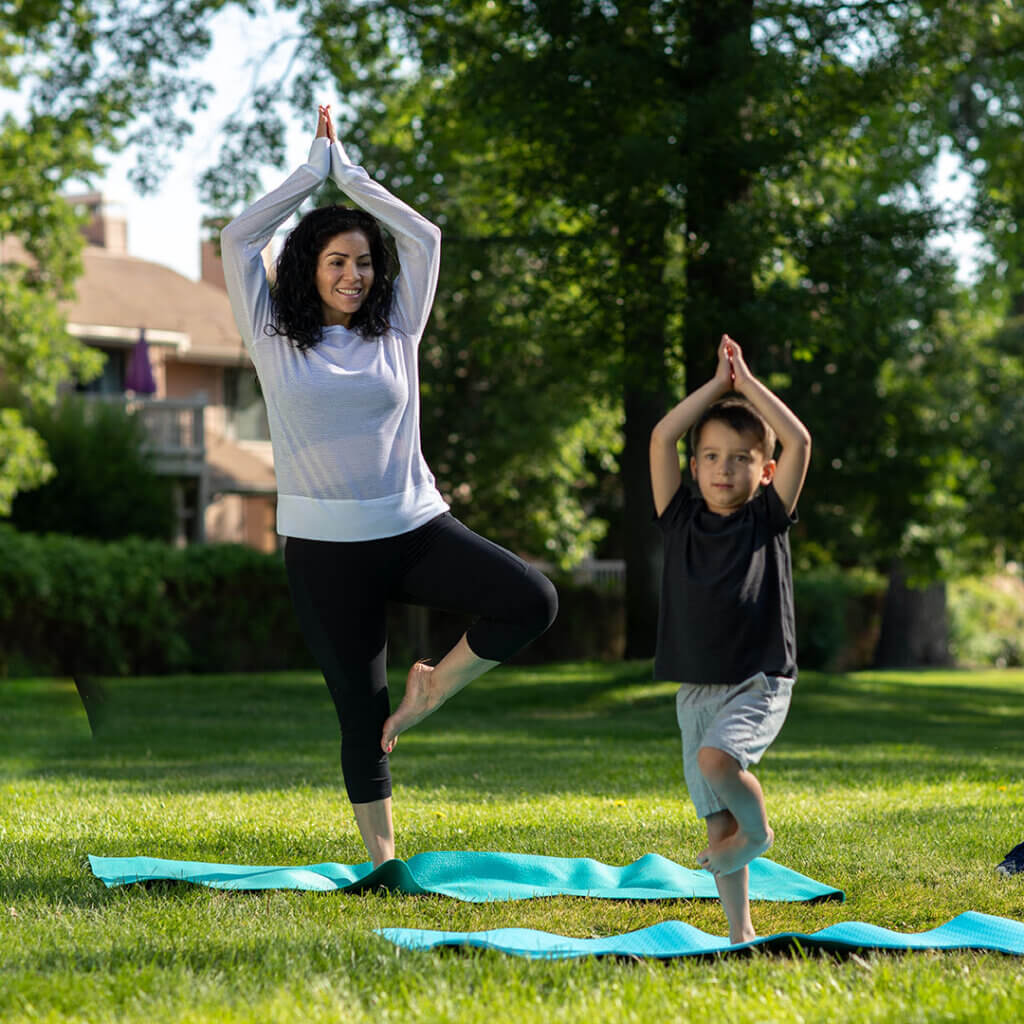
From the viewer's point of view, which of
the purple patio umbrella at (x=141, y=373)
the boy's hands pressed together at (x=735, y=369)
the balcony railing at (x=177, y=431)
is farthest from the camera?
the purple patio umbrella at (x=141, y=373)

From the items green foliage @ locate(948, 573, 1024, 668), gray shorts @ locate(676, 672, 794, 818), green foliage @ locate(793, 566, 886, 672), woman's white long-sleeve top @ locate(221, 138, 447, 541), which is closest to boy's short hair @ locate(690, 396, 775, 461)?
gray shorts @ locate(676, 672, 794, 818)

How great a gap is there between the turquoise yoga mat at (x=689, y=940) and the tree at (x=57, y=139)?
1595 cm

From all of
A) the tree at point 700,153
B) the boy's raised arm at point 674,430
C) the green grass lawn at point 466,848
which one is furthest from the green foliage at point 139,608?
the boy's raised arm at point 674,430

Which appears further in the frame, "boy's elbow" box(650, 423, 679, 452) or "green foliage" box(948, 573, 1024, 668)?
"green foliage" box(948, 573, 1024, 668)

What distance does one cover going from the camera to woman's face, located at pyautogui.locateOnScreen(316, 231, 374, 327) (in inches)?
207

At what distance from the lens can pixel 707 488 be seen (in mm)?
4551

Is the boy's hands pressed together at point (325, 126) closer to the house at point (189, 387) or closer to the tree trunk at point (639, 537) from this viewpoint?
the tree trunk at point (639, 537)

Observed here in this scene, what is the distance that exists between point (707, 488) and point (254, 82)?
15.9 meters

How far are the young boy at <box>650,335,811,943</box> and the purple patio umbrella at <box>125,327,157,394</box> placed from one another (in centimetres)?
2956

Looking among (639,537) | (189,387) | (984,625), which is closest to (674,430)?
(639,537)

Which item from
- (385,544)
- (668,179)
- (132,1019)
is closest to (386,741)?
(385,544)

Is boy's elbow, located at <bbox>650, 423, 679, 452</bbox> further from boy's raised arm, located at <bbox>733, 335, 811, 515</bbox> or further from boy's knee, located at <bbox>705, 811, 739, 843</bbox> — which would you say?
boy's knee, located at <bbox>705, 811, 739, 843</bbox>

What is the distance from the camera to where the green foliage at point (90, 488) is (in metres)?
27.6

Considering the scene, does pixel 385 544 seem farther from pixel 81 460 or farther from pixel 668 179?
pixel 81 460
